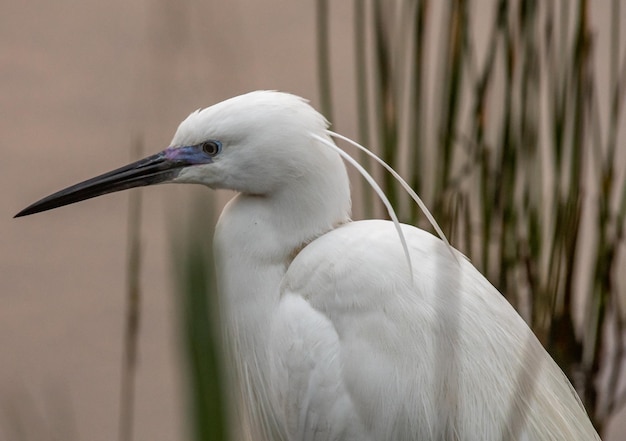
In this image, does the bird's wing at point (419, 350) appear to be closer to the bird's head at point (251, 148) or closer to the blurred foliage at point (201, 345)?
the bird's head at point (251, 148)

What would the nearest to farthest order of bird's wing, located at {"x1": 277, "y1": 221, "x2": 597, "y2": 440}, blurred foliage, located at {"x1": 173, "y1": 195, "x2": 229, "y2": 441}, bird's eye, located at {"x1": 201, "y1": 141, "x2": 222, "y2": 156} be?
blurred foliage, located at {"x1": 173, "y1": 195, "x2": 229, "y2": 441}
bird's wing, located at {"x1": 277, "y1": 221, "x2": 597, "y2": 440}
bird's eye, located at {"x1": 201, "y1": 141, "x2": 222, "y2": 156}

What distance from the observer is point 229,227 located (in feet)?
5.91

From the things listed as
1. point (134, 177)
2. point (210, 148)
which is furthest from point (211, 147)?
point (134, 177)

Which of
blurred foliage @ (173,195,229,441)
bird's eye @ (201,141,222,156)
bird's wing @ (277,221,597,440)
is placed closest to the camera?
blurred foliage @ (173,195,229,441)

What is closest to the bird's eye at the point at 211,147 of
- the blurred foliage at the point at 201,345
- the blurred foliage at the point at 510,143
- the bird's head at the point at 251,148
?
the bird's head at the point at 251,148

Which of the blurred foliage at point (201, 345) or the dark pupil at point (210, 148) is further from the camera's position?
the dark pupil at point (210, 148)

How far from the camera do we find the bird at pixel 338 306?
1.59 metres

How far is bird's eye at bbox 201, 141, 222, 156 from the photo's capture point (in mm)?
1702

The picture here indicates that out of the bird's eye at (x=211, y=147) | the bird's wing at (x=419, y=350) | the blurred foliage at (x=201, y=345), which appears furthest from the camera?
the bird's eye at (x=211, y=147)

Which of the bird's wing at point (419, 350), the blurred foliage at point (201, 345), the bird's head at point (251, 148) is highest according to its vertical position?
the bird's head at point (251, 148)

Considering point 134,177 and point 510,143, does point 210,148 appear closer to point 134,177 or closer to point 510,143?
point 134,177

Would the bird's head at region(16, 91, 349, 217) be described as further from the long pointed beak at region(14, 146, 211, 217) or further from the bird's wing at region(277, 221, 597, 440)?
the bird's wing at region(277, 221, 597, 440)

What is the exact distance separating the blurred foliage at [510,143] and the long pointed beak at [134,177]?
0.27 m

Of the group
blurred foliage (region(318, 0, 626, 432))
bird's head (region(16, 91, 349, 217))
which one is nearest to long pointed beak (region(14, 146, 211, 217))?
bird's head (region(16, 91, 349, 217))
